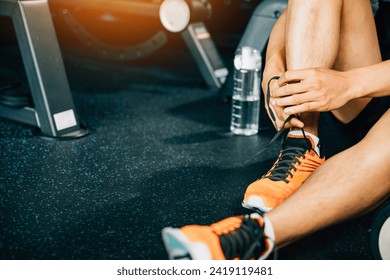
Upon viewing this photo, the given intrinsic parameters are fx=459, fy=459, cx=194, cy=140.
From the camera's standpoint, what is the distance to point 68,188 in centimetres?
114

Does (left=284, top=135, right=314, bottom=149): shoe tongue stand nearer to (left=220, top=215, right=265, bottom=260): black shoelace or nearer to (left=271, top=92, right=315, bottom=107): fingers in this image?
(left=271, top=92, right=315, bottom=107): fingers

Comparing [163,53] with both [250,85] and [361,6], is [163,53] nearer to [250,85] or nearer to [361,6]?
[250,85]

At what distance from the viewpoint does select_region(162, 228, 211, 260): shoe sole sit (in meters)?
0.73

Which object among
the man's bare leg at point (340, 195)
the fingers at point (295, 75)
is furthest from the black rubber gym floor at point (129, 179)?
the fingers at point (295, 75)

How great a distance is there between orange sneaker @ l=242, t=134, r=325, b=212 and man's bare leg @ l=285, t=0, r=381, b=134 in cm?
5

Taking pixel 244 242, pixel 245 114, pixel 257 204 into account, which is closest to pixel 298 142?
pixel 257 204

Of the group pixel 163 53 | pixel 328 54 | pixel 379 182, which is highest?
pixel 328 54

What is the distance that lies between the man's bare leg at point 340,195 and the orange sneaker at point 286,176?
0.12 m

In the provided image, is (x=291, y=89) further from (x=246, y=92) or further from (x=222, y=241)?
(x=246, y=92)

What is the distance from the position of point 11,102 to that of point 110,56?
0.94 metres

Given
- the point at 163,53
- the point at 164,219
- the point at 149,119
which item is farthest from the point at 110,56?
the point at 164,219

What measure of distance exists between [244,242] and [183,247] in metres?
0.10

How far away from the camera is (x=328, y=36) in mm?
943

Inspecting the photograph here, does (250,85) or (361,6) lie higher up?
(361,6)
